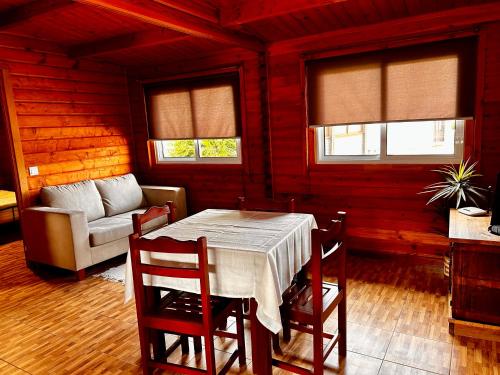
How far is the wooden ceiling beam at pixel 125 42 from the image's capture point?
357 cm

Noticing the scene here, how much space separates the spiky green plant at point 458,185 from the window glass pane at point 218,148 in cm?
232

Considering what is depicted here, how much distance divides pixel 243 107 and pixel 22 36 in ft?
7.87

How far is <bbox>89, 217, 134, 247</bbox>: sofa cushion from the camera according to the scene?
3703mm

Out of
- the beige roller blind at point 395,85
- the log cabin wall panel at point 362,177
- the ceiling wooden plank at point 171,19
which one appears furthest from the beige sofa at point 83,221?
the beige roller blind at point 395,85

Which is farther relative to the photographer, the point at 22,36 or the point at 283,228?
the point at 22,36

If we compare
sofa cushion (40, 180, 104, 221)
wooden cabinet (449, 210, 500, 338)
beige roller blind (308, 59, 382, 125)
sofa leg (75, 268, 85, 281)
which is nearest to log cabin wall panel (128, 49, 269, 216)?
beige roller blind (308, 59, 382, 125)

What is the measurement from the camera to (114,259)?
4.23 metres

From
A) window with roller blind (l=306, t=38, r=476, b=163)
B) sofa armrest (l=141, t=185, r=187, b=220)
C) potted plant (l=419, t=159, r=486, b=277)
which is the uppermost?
window with roller blind (l=306, t=38, r=476, b=163)

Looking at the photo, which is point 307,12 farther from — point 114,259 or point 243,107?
point 114,259

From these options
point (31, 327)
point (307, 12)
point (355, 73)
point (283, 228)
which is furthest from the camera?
point (355, 73)

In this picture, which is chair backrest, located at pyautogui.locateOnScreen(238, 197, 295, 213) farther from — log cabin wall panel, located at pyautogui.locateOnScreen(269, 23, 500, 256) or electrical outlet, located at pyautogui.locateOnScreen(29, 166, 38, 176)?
electrical outlet, located at pyautogui.locateOnScreen(29, 166, 38, 176)

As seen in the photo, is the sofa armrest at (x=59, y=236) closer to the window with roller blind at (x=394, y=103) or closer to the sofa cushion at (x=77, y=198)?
the sofa cushion at (x=77, y=198)

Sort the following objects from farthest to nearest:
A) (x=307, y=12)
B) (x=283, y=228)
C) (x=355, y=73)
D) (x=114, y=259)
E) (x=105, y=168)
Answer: (x=105, y=168), (x=114, y=259), (x=355, y=73), (x=307, y=12), (x=283, y=228)

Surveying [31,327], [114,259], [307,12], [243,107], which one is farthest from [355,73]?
[31,327]
